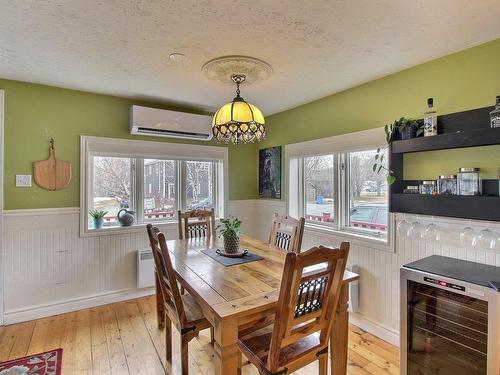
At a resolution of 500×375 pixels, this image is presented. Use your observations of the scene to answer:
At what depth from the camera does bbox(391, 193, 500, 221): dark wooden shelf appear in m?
1.69

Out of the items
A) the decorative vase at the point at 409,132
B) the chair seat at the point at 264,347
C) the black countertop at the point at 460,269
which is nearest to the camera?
the chair seat at the point at 264,347

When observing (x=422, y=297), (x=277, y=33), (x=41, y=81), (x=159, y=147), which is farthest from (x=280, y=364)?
(x=41, y=81)

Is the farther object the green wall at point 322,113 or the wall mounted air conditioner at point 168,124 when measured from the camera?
the wall mounted air conditioner at point 168,124

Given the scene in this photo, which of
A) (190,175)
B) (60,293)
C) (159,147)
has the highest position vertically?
(159,147)

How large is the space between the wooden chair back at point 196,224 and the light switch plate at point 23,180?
147 cm

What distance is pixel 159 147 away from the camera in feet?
11.0

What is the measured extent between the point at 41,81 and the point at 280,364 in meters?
3.12

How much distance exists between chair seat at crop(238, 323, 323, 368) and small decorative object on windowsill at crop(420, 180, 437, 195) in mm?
1308

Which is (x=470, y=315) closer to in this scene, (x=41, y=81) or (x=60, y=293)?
(x=60, y=293)

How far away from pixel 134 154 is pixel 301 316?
2.64 m

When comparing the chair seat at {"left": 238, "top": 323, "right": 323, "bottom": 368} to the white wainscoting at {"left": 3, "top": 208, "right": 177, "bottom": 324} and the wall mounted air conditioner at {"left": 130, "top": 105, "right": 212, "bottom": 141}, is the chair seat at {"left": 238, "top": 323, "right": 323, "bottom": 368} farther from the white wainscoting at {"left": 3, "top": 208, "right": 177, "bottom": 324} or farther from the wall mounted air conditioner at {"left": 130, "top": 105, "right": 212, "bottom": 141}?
the wall mounted air conditioner at {"left": 130, "top": 105, "right": 212, "bottom": 141}

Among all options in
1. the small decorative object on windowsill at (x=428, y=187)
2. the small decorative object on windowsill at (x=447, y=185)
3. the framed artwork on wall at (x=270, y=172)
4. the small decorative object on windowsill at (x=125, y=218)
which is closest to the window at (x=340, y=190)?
the framed artwork on wall at (x=270, y=172)

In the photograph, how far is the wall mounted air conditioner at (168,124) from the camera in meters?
3.03

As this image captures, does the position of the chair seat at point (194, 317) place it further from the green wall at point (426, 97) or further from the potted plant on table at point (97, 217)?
the green wall at point (426, 97)
